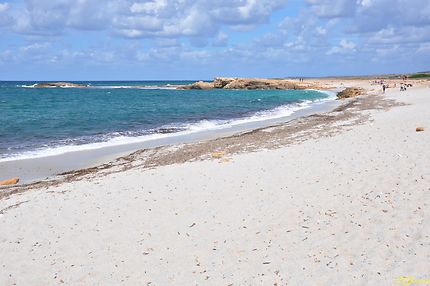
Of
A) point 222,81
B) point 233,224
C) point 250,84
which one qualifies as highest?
point 222,81

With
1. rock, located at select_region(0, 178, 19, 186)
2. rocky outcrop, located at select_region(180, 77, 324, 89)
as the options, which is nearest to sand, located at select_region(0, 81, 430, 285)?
rock, located at select_region(0, 178, 19, 186)

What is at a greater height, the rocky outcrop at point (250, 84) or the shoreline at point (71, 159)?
the rocky outcrop at point (250, 84)

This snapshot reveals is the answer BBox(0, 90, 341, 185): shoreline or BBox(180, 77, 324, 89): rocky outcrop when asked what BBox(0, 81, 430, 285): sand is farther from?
BBox(180, 77, 324, 89): rocky outcrop

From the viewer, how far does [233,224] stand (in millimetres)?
8227

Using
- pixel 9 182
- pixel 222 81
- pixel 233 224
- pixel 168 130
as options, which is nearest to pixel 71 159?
pixel 9 182

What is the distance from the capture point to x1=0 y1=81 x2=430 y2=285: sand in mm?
6402

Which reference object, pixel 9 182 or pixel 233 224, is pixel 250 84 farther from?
pixel 233 224

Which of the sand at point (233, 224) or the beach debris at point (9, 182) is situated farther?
the beach debris at point (9, 182)

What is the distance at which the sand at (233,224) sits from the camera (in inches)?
252

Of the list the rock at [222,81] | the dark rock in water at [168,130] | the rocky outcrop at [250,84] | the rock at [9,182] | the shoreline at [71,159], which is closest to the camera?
the rock at [9,182]

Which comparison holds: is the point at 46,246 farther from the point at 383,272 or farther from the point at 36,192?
the point at 383,272

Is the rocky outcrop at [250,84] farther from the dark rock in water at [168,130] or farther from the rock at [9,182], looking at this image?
the rock at [9,182]

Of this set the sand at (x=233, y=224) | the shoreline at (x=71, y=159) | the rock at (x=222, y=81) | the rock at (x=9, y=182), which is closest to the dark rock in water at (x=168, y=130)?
the shoreline at (x=71, y=159)

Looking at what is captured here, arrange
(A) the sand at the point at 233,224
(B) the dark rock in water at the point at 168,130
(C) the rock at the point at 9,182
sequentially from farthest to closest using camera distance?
(B) the dark rock in water at the point at 168,130, (C) the rock at the point at 9,182, (A) the sand at the point at 233,224
